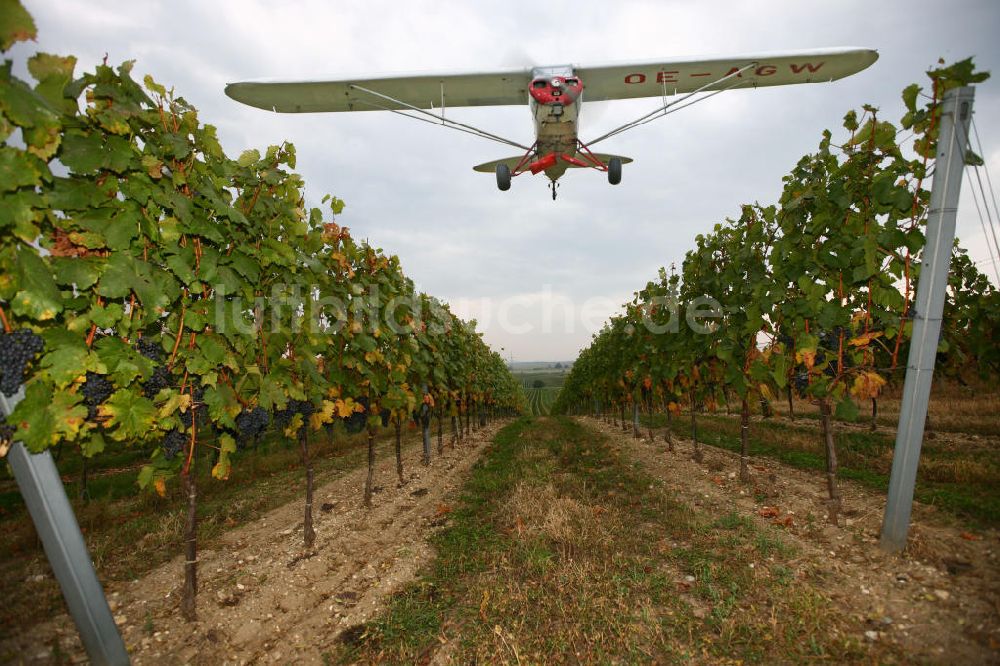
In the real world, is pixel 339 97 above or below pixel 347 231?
above

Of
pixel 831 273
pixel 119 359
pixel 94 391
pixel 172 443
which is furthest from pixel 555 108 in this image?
pixel 94 391

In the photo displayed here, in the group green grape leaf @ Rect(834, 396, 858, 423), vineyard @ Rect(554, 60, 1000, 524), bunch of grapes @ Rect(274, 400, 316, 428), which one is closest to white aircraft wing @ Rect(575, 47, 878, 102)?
vineyard @ Rect(554, 60, 1000, 524)

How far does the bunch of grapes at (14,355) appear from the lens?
267 cm

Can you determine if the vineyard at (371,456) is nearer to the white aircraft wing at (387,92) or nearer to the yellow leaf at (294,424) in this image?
the yellow leaf at (294,424)

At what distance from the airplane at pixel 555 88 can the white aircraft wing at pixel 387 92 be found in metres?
0.02

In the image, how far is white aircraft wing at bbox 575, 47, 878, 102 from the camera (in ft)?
31.9

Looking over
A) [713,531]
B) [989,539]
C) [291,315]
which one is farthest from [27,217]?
[989,539]

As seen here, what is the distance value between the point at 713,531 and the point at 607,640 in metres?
3.18

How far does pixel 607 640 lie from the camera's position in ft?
12.3

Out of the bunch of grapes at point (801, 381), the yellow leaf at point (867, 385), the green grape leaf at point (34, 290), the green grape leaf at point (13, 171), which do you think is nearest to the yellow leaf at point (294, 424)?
the green grape leaf at point (34, 290)

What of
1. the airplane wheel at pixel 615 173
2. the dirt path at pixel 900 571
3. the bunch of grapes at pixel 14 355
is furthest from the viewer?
the airplane wheel at pixel 615 173

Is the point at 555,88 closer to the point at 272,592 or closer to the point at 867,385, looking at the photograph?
the point at 867,385

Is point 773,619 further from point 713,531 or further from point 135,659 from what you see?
point 135,659

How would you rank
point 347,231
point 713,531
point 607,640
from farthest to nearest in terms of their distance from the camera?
point 347,231 < point 713,531 < point 607,640
